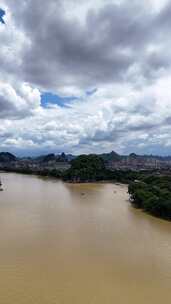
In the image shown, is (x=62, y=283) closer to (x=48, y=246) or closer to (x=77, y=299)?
(x=77, y=299)

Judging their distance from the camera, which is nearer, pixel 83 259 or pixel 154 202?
pixel 83 259

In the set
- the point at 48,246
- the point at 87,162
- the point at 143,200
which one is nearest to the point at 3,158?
the point at 87,162

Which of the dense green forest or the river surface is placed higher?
the dense green forest

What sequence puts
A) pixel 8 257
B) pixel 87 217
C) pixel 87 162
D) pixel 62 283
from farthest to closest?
1. pixel 87 162
2. pixel 87 217
3. pixel 8 257
4. pixel 62 283

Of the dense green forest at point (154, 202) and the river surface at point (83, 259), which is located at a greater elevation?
the dense green forest at point (154, 202)

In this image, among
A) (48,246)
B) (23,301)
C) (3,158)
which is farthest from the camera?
(3,158)

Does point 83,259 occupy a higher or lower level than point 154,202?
lower

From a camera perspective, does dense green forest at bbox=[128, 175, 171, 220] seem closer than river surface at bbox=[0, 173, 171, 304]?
No

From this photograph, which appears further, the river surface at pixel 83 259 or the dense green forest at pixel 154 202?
the dense green forest at pixel 154 202
